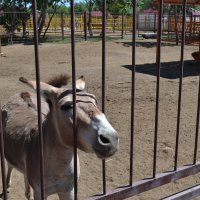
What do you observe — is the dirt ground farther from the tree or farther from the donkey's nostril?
the tree

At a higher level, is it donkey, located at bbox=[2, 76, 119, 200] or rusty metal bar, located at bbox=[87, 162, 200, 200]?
Answer: donkey, located at bbox=[2, 76, 119, 200]

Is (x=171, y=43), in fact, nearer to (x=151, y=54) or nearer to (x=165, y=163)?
(x=151, y=54)

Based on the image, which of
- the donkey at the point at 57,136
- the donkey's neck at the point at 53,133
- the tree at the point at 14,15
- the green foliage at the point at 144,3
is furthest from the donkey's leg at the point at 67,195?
the green foliage at the point at 144,3

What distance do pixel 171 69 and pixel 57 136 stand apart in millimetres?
9771

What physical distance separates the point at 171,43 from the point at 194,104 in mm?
14931

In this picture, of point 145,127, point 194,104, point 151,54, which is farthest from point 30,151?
point 151,54

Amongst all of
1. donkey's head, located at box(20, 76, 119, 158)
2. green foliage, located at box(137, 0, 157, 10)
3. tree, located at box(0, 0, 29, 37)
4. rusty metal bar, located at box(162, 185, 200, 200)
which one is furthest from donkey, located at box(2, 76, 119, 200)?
green foliage, located at box(137, 0, 157, 10)

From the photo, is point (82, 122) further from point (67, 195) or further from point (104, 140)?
point (67, 195)

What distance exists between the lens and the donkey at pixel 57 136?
89.0 inches

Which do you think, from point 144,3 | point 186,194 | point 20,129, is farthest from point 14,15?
point 144,3

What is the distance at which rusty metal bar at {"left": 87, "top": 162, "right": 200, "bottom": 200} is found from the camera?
8.75 ft

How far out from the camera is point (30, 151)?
10.6 ft

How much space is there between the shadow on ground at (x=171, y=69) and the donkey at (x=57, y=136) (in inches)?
294

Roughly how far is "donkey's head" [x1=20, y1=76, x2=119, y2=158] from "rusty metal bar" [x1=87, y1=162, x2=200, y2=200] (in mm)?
461
